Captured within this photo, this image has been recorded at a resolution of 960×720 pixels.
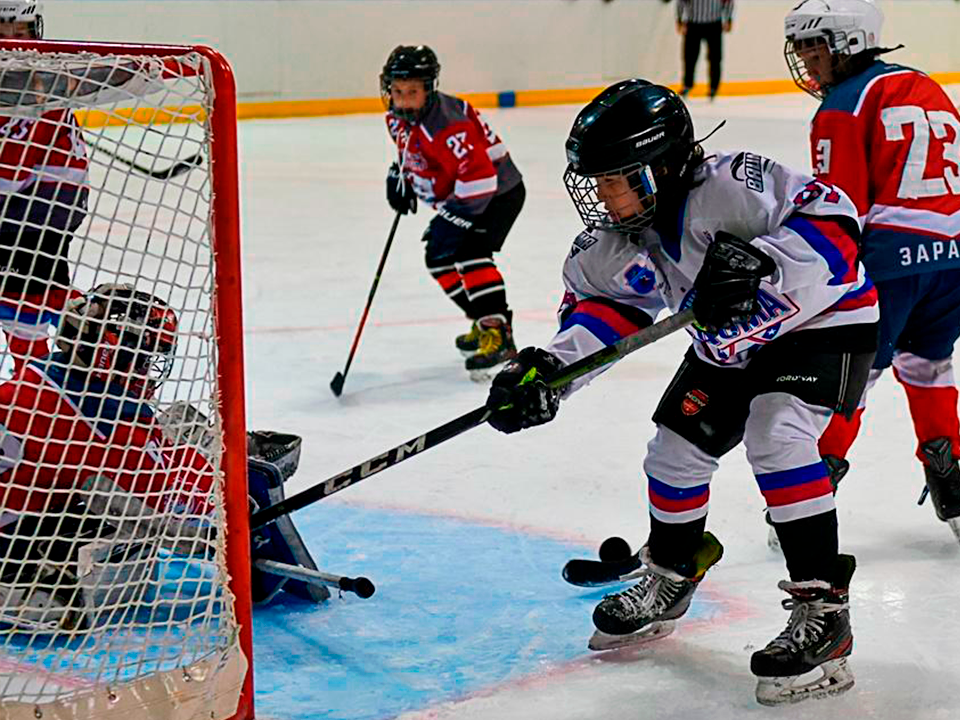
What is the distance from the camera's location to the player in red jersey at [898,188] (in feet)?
9.05

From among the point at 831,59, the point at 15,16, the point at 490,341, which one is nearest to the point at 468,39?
the point at 490,341

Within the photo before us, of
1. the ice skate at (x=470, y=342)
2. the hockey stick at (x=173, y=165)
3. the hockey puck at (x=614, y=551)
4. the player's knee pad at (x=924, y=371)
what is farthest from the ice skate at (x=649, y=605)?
the ice skate at (x=470, y=342)

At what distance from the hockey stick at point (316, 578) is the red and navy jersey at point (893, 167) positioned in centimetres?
110

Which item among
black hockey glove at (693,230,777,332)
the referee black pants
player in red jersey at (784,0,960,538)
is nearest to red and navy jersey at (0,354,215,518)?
black hockey glove at (693,230,777,332)

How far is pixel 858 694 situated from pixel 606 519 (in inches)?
34.7

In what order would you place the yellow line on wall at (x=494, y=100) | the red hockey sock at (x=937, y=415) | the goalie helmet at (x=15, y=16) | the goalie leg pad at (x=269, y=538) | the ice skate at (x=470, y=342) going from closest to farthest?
the goalie leg pad at (x=269, y=538) → the red hockey sock at (x=937, y=415) → the goalie helmet at (x=15, y=16) → the ice skate at (x=470, y=342) → the yellow line on wall at (x=494, y=100)

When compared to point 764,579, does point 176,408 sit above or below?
above

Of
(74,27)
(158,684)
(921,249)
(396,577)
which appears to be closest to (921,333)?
(921,249)

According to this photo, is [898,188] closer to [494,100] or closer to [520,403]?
[520,403]

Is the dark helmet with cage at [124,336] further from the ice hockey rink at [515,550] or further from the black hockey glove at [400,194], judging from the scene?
the black hockey glove at [400,194]

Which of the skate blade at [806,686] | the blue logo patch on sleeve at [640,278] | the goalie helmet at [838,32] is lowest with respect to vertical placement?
the skate blade at [806,686]

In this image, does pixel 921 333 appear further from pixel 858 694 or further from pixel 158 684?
pixel 158 684

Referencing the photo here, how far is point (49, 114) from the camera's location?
3059 mm

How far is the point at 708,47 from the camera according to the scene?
12344 mm
